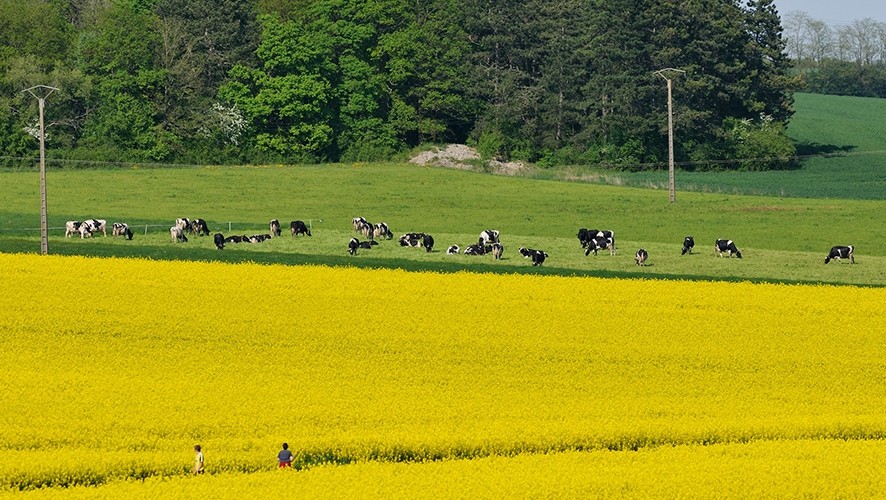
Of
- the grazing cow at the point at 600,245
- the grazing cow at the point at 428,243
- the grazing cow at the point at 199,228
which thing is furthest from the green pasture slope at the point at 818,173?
the grazing cow at the point at 199,228

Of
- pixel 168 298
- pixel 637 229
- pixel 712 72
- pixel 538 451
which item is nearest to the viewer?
pixel 538 451

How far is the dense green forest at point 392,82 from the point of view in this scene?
4375 inches

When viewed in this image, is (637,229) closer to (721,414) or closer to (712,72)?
(721,414)

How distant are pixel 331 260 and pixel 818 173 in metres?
65.7

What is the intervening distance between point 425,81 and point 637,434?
313ft

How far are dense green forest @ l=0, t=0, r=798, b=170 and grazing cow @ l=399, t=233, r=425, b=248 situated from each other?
4803 centimetres

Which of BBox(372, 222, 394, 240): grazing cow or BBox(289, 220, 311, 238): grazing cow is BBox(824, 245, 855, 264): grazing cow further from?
BBox(289, 220, 311, 238): grazing cow

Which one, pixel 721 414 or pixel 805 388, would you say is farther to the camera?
pixel 805 388

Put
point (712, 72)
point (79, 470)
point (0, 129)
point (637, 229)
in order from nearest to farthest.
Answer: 1. point (79, 470)
2. point (637, 229)
3. point (0, 129)
4. point (712, 72)

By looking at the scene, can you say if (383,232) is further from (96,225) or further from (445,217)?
(96,225)

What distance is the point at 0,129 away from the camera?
105375mm

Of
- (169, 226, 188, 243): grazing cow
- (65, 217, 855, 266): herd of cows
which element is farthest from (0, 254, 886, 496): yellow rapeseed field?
(169, 226, 188, 243): grazing cow

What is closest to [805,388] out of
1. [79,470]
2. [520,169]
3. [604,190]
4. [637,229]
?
[79,470]

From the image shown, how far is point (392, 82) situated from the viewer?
122 metres
